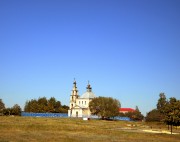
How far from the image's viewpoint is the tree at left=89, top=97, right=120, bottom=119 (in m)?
120

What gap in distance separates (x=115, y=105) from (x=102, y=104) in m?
5.45

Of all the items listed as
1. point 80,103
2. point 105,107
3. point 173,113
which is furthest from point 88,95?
point 173,113

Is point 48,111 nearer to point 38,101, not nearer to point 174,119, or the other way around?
point 38,101

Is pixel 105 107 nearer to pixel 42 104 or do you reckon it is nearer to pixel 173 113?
pixel 42 104

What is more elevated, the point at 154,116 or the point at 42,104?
the point at 42,104

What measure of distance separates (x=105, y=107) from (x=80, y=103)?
2917 centimetres

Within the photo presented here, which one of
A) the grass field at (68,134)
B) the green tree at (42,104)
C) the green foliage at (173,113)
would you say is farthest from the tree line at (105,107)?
the grass field at (68,134)

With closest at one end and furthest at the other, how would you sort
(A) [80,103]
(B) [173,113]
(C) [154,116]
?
(B) [173,113]
(C) [154,116]
(A) [80,103]

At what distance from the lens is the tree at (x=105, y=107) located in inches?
4715

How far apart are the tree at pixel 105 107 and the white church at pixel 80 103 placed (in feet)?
57.6

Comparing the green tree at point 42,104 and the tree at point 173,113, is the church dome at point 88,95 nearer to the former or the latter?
the green tree at point 42,104

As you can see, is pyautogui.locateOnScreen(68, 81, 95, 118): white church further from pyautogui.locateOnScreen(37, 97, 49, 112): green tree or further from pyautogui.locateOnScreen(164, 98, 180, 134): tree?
pyautogui.locateOnScreen(164, 98, 180, 134): tree

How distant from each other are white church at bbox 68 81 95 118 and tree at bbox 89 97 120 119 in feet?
57.6

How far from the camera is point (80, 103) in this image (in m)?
147
